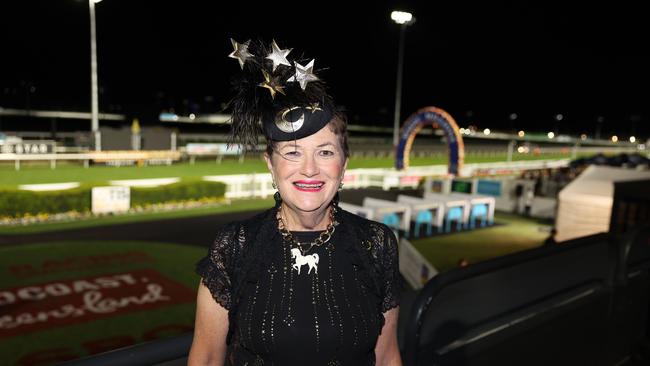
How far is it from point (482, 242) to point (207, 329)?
1634cm

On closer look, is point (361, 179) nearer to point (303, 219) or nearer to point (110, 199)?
point (110, 199)

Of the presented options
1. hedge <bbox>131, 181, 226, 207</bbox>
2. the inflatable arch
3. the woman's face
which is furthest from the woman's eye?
the inflatable arch

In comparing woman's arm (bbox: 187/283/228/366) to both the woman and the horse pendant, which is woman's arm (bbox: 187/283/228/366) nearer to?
the woman

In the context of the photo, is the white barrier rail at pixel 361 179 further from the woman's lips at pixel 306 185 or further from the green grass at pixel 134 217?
the woman's lips at pixel 306 185

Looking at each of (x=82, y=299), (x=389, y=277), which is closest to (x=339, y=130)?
(x=389, y=277)

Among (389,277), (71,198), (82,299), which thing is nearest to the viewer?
(389,277)

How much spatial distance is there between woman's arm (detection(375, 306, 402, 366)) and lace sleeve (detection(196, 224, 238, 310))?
0.71m

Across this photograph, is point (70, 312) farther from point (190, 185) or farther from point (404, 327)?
point (190, 185)

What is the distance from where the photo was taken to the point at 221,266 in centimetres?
193

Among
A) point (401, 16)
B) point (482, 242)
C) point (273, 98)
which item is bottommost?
point (482, 242)

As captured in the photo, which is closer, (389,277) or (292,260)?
(292,260)

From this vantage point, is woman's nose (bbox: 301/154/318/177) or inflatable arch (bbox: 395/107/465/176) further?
inflatable arch (bbox: 395/107/465/176)

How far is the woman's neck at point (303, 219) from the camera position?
2.09 meters

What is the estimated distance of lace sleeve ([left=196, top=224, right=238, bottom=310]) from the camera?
6.23 feet
